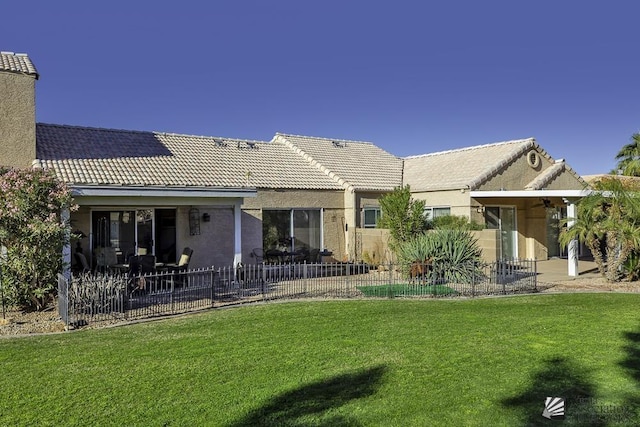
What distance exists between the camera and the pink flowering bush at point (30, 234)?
1141 cm

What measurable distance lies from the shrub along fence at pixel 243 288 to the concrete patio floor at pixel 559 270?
0.93m

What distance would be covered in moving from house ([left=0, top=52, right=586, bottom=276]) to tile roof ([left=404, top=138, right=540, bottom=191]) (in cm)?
7

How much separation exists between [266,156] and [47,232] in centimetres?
1312

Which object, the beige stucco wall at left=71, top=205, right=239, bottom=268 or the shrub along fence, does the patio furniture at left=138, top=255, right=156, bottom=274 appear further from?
the beige stucco wall at left=71, top=205, right=239, bottom=268

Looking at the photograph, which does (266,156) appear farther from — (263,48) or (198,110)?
(198,110)

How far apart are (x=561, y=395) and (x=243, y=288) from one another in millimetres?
10137

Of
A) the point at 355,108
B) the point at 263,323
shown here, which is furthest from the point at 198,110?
the point at 263,323

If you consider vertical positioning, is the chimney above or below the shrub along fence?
above

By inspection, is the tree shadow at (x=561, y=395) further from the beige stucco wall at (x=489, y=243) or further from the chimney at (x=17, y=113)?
the chimney at (x=17, y=113)

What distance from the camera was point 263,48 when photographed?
24.4 m

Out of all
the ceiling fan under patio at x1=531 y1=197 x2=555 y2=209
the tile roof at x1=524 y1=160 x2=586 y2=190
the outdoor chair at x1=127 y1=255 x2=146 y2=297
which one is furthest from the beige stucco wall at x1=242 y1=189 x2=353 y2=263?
the ceiling fan under patio at x1=531 y1=197 x2=555 y2=209

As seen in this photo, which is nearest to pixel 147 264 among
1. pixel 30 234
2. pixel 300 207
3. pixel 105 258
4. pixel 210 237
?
pixel 105 258

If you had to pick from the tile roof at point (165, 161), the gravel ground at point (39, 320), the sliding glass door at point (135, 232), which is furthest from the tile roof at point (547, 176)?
the sliding glass door at point (135, 232)

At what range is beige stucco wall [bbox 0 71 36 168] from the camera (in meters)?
14.5
